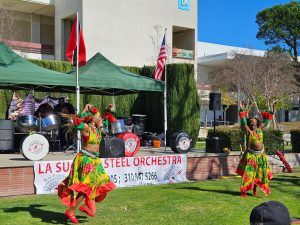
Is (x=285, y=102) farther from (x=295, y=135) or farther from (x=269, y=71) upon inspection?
(x=295, y=135)

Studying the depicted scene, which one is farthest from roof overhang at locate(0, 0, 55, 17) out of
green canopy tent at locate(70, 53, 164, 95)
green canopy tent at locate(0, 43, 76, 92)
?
green canopy tent at locate(0, 43, 76, 92)

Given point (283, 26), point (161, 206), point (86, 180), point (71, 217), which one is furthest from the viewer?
point (283, 26)

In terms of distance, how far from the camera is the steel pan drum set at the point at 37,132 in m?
10.2

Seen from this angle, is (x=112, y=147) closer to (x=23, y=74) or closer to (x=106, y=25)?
(x=23, y=74)

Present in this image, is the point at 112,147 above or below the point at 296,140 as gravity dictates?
above

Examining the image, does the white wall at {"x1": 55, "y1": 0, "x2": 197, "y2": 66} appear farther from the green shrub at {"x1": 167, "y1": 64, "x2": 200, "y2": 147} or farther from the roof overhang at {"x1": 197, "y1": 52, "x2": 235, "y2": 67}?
the green shrub at {"x1": 167, "y1": 64, "x2": 200, "y2": 147}

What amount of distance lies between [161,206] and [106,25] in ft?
67.1

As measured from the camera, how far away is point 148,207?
7816mm

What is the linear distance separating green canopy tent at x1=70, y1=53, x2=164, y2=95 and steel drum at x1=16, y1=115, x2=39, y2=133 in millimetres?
1766

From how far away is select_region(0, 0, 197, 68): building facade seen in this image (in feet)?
86.4

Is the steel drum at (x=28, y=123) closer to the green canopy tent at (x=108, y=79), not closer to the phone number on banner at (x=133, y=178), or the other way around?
the green canopy tent at (x=108, y=79)

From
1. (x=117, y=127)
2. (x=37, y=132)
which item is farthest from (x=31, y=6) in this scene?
(x=117, y=127)

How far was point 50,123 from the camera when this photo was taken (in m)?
12.3

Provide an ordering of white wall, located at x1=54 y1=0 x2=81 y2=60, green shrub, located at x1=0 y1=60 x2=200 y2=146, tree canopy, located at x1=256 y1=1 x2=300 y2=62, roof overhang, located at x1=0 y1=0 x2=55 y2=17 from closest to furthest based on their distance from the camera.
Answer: green shrub, located at x1=0 y1=60 x2=200 y2=146, roof overhang, located at x1=0 y1=0 x2=55 y2=17, white wall, located at x1=54 y1=0 x2=81 y2=60, tree canopy, located at x1=256 y1=1 x2=300 y2=62
